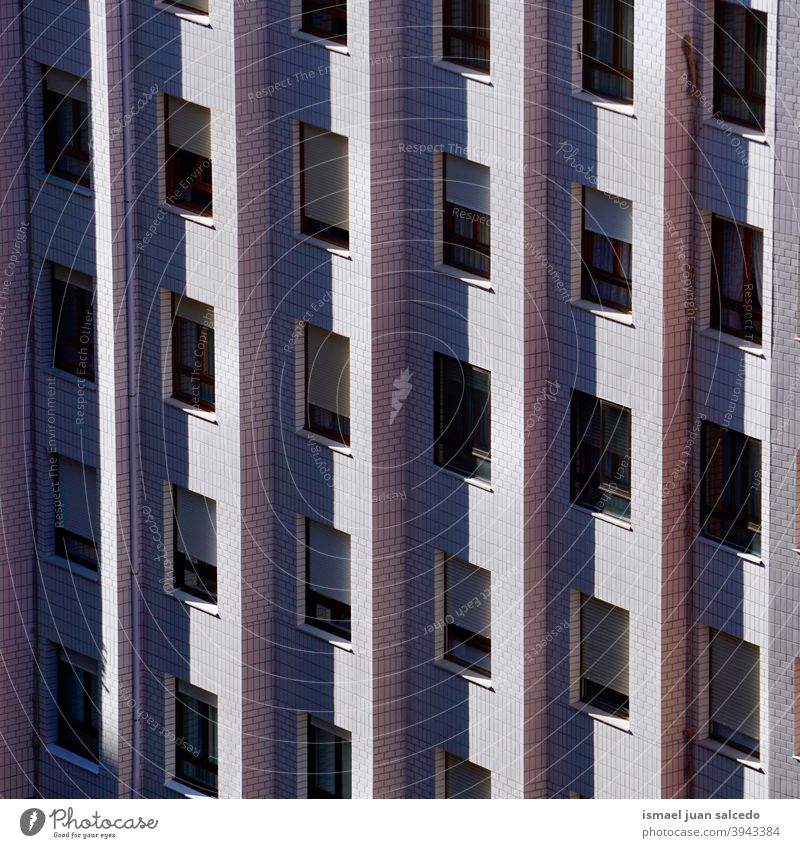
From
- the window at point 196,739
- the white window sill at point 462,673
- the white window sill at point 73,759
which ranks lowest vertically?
the white window sill at point 462,673

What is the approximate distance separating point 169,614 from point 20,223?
27.7 feet

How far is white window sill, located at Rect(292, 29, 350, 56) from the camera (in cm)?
7056

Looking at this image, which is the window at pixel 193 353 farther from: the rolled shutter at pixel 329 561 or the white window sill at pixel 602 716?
the white window sill at pixel 602 716

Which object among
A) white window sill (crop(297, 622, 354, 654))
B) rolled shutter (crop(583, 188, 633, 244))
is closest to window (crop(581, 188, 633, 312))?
rolled shutter (crop(583, 188, 633, 244))

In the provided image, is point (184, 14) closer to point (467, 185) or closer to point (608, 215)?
point (467, 185)

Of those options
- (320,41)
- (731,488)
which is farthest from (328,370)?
(731,488)

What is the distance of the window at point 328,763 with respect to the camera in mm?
75463

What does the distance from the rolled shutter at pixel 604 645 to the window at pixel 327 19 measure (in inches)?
445

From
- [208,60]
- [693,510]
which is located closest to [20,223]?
[208,60]

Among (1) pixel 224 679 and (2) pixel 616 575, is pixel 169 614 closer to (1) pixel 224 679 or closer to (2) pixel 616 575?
(1) pixel 224 679

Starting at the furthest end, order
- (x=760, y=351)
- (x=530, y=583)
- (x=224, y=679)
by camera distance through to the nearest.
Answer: (x=224, y=679) → (x=530, y=583) → (x=760, y=351)

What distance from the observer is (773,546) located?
2613 inches

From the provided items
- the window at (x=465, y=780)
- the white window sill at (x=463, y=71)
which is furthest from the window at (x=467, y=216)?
the window at (x=465, y=780)

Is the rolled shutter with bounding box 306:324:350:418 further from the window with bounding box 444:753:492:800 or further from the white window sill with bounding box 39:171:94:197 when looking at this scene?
the window with bounding box 444:753:492:800
